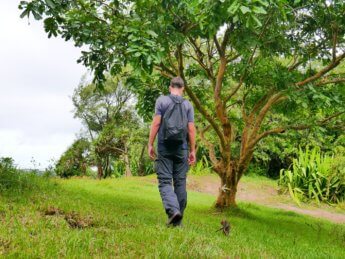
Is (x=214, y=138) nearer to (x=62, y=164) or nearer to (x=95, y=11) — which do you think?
(x=62, y=164)

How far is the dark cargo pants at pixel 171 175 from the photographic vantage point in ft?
21.6

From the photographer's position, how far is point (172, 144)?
6750 millimetres

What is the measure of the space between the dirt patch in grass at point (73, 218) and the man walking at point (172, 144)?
Result: 3.84 ft

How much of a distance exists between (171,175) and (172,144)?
19.4 inches

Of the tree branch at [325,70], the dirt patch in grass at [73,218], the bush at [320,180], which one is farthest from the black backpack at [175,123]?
the bush at [320,180]

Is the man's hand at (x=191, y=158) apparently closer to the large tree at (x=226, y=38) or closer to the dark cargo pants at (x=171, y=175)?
the dark cargo pants at (x=171, y=175)

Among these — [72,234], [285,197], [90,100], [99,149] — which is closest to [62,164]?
[99,149]

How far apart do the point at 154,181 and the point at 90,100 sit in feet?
42.4

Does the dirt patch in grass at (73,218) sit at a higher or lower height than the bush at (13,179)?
lower

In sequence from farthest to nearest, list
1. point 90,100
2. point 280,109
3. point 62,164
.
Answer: point 90,100 → point 62,164 → point 280,109

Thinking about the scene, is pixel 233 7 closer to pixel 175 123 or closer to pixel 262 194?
pixel 175 123

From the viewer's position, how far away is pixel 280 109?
37.2ft

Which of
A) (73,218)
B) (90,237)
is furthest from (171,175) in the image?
(90,237)

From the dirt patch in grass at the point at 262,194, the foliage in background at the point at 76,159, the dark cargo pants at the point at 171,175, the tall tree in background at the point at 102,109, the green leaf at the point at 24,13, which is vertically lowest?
the dirt patch in grass at the point at 262,194
